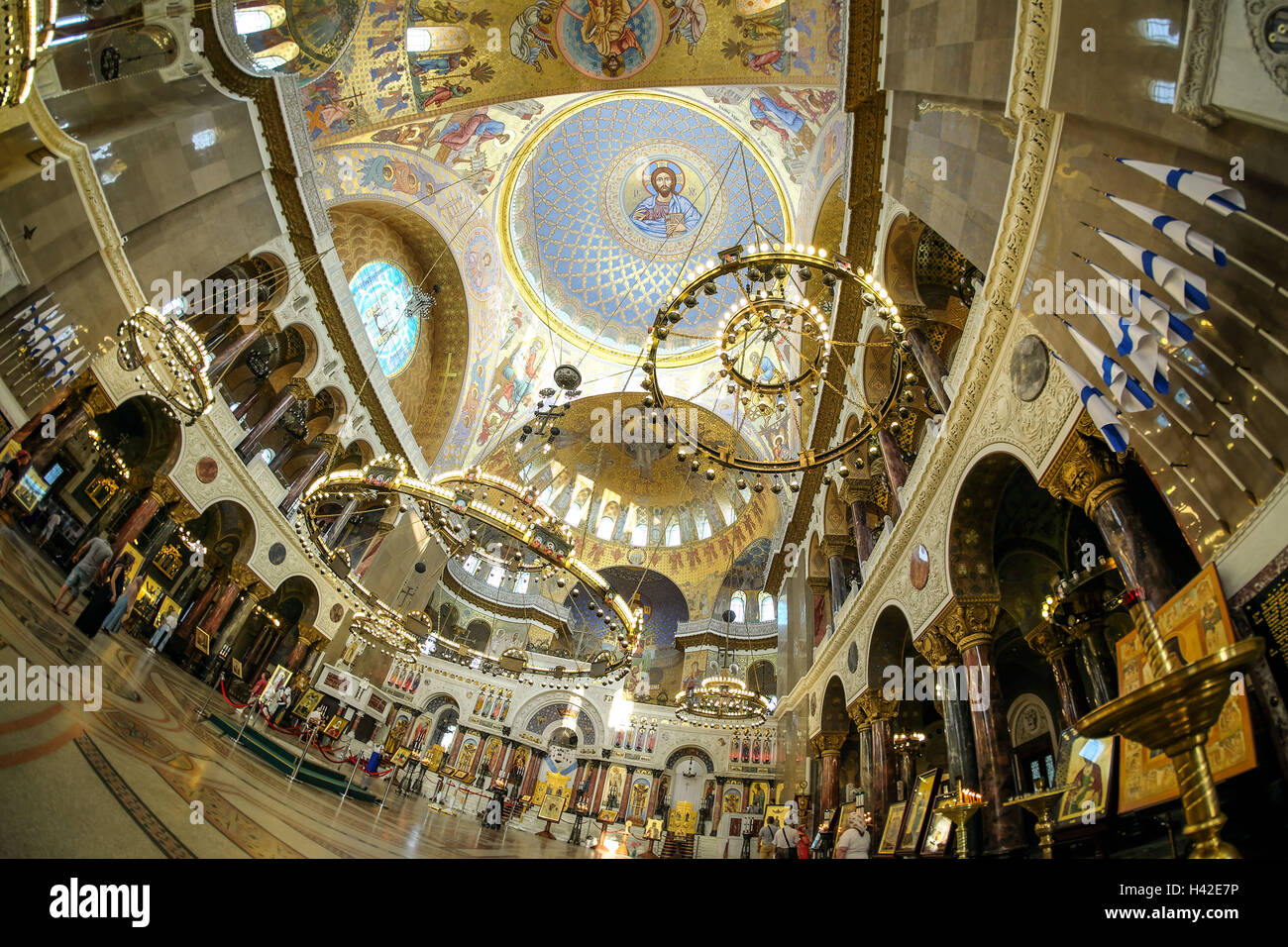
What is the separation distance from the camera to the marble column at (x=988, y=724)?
669 cm

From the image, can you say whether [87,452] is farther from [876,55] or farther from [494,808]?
[876,55]

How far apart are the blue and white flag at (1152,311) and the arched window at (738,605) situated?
816 inches

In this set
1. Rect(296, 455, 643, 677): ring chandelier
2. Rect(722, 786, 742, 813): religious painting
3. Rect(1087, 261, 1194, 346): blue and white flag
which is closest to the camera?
Rect(1087, 261, 1194, 346): blue and white flag

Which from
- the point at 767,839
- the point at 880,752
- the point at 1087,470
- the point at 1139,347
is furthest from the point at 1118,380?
the point at 767,839

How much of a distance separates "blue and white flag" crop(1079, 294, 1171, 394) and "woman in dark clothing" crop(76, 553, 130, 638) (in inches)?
507

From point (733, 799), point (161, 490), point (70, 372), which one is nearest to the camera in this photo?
point (70, 372)

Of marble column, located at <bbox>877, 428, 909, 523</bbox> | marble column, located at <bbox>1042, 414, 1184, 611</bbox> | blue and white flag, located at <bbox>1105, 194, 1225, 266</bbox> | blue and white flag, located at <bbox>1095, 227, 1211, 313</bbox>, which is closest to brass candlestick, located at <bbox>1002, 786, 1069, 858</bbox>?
marble column, located at <bbox>1042, 414, 1184, 611</bbox>

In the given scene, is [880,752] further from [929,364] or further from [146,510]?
[146,510]

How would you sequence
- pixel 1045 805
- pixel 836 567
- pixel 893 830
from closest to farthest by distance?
pixel 1045 805
pixel 893 830
pixel 836 567

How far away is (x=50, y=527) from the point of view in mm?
11141

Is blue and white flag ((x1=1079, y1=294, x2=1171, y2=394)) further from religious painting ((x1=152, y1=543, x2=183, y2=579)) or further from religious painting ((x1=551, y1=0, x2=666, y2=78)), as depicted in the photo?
religious painting ((x1=152, y1=543, x2=183, y2=579))

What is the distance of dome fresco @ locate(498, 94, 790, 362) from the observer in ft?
61.3

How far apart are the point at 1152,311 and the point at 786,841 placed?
32.6 ft

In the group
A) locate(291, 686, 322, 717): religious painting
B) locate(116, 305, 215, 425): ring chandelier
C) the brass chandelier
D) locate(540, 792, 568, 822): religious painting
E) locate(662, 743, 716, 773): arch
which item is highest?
locate(116, 305, 215, 425): ring chandelier
